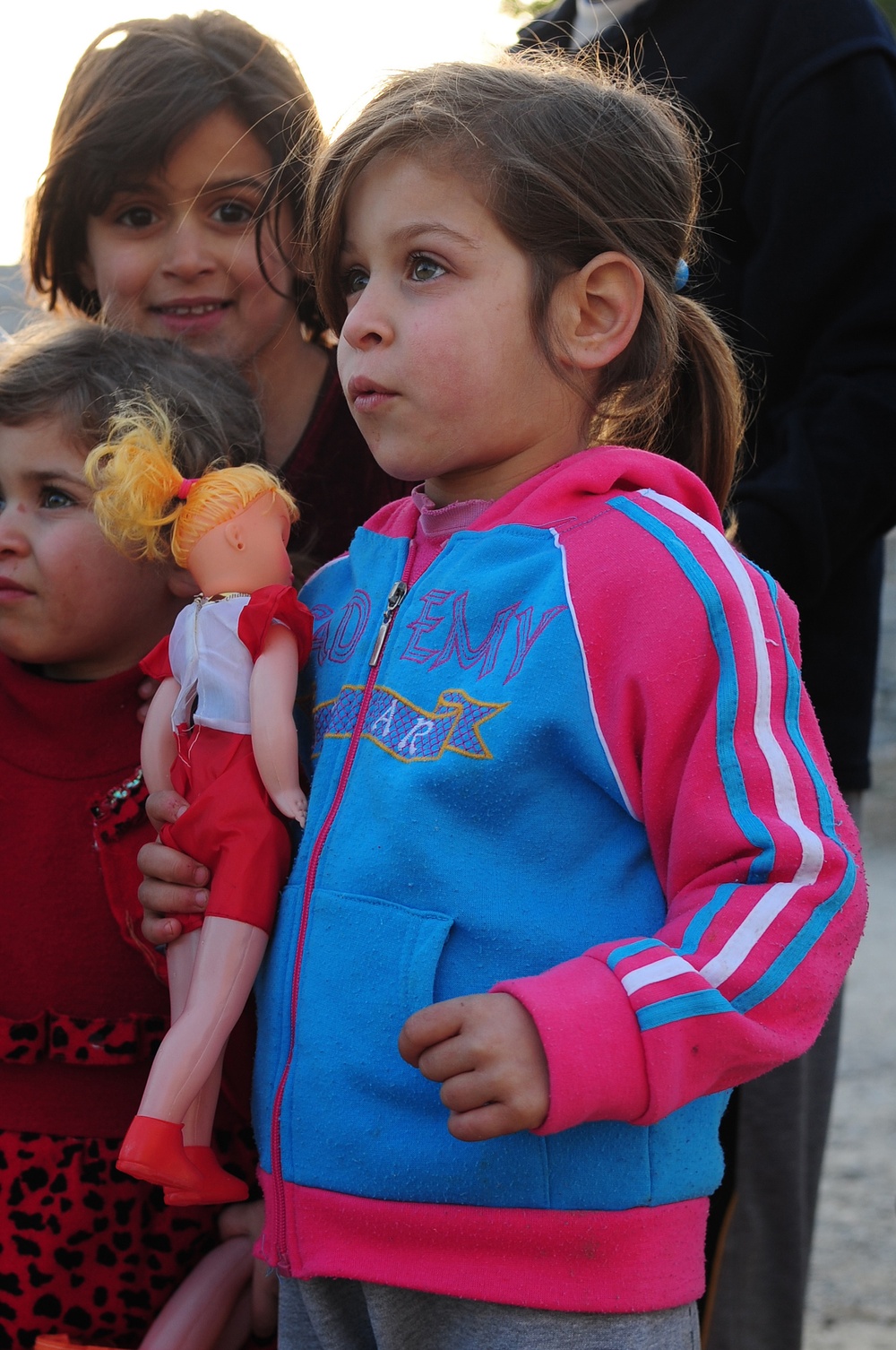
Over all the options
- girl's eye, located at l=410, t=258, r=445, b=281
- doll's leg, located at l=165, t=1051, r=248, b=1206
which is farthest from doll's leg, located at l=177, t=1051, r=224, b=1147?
girl's eye, located at l=410, t=258, r=445, b=281

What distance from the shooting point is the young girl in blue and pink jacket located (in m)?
1.28

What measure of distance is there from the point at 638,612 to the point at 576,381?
15.7 inches

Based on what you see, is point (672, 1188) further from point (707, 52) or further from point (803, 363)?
point (707, 52)

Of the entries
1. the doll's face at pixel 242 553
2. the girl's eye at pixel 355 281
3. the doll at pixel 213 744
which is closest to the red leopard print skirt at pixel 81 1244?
the doll at pixel 213 744

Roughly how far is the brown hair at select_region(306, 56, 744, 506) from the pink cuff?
2.53 feet

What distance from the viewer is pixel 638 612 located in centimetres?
140

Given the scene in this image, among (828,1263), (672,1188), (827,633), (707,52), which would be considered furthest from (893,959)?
(672,1188)

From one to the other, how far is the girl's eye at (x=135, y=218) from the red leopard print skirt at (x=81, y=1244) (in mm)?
1497

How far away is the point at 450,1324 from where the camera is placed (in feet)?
4.75

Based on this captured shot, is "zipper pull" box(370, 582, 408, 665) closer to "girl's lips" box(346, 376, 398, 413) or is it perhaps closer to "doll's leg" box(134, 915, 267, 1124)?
"girl's lips" box(346, 376, 398, 413)

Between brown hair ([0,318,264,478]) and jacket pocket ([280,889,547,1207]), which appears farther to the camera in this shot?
brown hair ([0,318,264,478])

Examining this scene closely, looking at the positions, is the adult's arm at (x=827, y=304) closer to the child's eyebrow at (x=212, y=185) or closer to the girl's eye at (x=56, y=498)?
the child's eyebrow at (x=212, y=185)

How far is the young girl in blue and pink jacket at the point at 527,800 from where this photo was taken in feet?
4.18

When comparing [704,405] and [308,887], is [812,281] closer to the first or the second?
[704,405]
